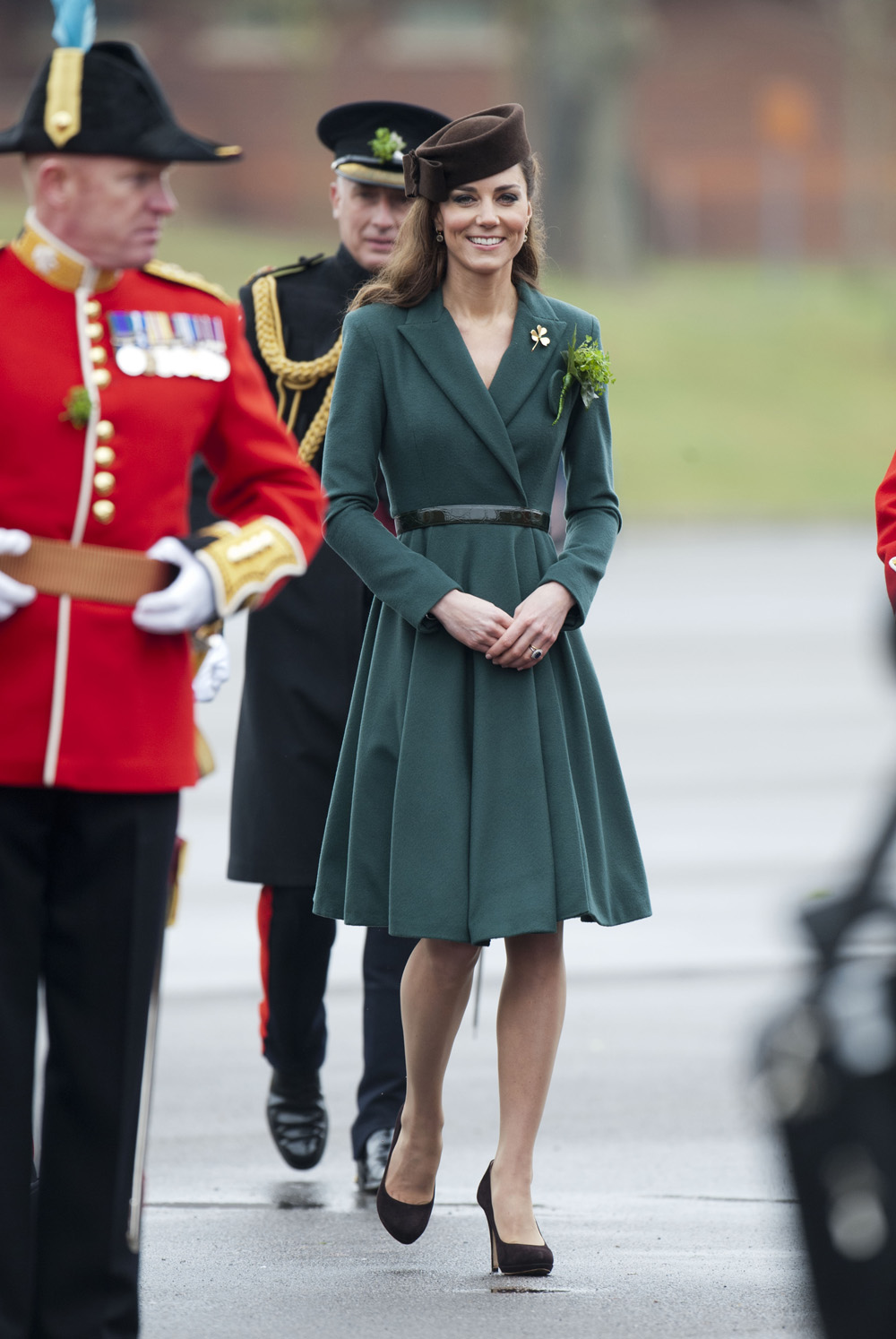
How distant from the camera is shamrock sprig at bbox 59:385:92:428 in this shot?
11.2 feet

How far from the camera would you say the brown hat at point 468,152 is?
177 inches

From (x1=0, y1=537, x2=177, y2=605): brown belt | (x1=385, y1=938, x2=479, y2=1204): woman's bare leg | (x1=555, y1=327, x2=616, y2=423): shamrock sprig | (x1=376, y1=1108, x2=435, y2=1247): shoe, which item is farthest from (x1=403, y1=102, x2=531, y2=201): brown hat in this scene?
(x1=376, y1=1108, x2=435, y2=1247): shoe

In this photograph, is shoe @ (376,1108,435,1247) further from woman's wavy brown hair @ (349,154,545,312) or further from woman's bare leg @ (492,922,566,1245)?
woman's wavy brown hair @ (349,154,545,312)

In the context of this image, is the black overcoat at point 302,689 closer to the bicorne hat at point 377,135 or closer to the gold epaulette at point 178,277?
the bicorne hat at point 377,135

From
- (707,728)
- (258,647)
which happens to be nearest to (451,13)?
(707,728)

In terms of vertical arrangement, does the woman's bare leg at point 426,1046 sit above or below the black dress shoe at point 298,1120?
above

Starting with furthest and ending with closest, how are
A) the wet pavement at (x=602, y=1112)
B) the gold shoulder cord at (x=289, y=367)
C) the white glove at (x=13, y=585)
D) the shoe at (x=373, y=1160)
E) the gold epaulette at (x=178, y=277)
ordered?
the gold shoulder cord at (x=289, y=367) < the shoe at (x=373, y=1160) < the wet pavement at (x=602, y=1112) < the gold epaulette at (x=178, y=277) < the white glove at (x=13, y=585)

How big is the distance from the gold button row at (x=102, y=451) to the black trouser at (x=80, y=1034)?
0.43 meters

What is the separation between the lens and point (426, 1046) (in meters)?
4.55

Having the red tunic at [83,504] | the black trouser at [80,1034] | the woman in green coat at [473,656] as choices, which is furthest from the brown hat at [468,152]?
the black trouser at [80,1034]

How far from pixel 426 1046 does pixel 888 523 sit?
1396 mm

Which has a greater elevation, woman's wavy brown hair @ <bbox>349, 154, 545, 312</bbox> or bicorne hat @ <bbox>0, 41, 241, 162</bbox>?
bicorne hat @ <bbox>0, 41, 241, 162</bbox>

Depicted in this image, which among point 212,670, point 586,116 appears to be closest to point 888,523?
point 212,670

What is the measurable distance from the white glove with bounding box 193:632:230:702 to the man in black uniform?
656 millimetres
